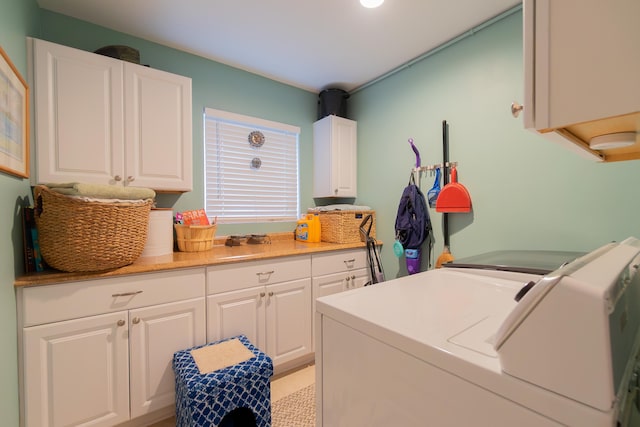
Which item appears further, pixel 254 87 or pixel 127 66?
pixel 254 87

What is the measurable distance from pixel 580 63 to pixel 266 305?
1.96 meters

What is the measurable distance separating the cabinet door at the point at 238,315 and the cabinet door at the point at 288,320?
0.21ft

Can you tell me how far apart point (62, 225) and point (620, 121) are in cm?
196

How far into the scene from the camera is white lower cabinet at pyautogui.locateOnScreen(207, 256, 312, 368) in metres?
1.79

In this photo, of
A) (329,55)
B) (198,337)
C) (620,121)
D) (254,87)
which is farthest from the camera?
(254,87)

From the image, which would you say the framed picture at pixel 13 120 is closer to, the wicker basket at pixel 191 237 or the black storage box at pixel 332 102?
the wicker basket at pixel 191 237

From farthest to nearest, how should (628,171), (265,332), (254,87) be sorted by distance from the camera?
1. (254,87)
2. (265,332)
3. (628,171)

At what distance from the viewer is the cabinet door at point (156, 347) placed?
1514 millimetres

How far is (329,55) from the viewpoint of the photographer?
228 centimetres

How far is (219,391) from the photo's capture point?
52.4 inches

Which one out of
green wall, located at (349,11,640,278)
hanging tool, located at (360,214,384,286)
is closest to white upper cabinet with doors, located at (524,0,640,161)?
green wall, located at (349,11,640,278)

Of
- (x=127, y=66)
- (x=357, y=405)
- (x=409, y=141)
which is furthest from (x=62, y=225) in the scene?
(x=409, y=141)

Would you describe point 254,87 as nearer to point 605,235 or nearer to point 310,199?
point 310,199

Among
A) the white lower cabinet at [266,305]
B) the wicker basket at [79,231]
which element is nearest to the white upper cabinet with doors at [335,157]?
the white lower cabinet at [266,305]
